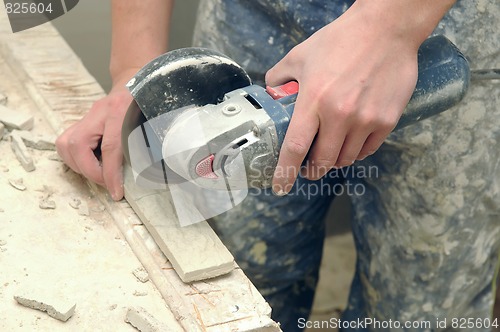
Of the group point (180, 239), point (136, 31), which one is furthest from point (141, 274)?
point (136, 31)

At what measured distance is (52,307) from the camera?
99 cm

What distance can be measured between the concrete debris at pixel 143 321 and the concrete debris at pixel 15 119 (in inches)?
20.3

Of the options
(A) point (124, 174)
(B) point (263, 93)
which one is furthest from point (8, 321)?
(B) point (263, 93)

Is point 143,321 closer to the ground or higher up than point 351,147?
closer to the ground

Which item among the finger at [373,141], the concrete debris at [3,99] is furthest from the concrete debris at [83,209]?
the finger at [373,141]

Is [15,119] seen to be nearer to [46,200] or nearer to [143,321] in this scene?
[46,200]

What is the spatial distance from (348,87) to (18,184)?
0.61 meters

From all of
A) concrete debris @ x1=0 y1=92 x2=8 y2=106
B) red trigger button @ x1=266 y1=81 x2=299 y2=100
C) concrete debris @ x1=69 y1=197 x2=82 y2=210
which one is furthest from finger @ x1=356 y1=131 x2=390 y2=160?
concrete debris @ x1=0 y1=92 x2=8 y2=106

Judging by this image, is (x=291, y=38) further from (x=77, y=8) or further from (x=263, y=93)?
(x=77, y=8)

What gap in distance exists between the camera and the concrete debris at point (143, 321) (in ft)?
3.22

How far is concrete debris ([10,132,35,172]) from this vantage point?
1.27 metres

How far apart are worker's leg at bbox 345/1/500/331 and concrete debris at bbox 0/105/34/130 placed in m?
0.66

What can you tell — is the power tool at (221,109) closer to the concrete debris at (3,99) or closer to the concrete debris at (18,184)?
the concrete debris at (18,184)

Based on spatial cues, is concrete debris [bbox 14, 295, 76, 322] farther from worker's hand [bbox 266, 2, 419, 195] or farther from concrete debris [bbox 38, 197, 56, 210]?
worker's hand [bbox 266, 2, 419, 195]
